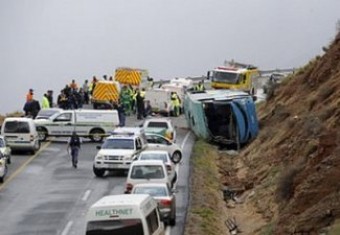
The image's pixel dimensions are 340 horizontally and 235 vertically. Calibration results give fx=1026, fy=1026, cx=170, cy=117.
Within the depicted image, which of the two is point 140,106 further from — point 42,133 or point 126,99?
point 42,133

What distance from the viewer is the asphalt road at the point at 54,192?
3147 cm

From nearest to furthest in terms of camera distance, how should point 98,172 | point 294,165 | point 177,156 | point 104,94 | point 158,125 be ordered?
point 294,165 → point 98,172 → point 177,156 → point 158,125 → point 104,94

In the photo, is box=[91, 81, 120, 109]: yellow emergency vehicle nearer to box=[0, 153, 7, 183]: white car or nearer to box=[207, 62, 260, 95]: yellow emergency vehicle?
box=[207, 62, 260, 95]: yellow emergency vehicle

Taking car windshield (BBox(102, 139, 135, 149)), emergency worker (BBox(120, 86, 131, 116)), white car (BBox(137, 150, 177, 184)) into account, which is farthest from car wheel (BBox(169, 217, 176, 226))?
emergency worker (BBox(120, 86, 131, 116))

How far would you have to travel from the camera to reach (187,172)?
42.3 meters

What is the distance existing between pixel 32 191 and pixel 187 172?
7.24 m

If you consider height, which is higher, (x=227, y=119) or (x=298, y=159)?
(x=298, y=159)

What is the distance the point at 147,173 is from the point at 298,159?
5.08 m

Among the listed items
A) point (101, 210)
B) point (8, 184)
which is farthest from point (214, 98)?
point (101, 210)

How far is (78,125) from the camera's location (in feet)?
171

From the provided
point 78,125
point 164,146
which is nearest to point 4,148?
point 164,146

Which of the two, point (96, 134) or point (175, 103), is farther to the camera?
point (175, 103)

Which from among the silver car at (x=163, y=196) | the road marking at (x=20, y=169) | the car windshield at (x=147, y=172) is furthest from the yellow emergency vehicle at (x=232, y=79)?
the silver car at (x=163, y=196)

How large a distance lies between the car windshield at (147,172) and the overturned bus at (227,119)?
54.5ft
